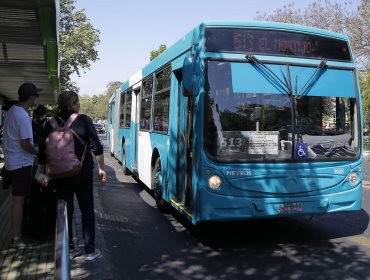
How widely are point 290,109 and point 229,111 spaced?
32.8 inches

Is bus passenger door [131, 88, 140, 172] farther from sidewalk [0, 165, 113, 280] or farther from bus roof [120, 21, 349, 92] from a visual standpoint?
sidewalk [0, 165, 113, 280]

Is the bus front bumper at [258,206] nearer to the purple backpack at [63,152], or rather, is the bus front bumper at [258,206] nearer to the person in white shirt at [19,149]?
the purple backpack at [63,152]

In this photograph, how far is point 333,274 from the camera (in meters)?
4.83

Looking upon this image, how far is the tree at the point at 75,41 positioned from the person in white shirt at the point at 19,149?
2850cm

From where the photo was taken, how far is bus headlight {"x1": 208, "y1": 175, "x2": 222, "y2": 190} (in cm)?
544

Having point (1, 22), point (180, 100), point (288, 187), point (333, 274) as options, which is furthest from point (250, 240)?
point (1, 22)

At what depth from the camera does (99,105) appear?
14288 cm

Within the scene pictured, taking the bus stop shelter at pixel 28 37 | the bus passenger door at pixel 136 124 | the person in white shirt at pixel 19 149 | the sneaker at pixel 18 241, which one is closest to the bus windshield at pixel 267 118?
the person in white shirt at pixel 19 149

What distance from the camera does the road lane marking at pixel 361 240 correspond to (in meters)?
6.05

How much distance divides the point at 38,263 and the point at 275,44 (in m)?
3.96

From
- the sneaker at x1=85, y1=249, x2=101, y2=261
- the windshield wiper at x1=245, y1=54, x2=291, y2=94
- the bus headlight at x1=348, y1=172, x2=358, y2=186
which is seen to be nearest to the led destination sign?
the windshield wiper at x1=245, y1=54, x2=291, y2=94

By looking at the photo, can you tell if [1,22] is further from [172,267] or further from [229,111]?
[172,267]

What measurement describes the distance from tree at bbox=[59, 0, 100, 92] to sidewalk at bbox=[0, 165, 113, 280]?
94.4 ft

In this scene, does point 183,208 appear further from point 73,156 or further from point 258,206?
point 73,156
